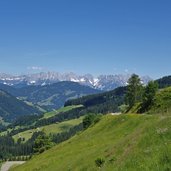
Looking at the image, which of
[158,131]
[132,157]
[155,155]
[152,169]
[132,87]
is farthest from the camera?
[132,87]

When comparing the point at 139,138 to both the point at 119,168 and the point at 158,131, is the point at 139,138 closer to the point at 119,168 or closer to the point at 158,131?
Result: the point at 158,131

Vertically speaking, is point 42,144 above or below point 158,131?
below

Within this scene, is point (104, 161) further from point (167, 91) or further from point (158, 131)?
point (167, 91)

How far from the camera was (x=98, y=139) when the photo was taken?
7781cm

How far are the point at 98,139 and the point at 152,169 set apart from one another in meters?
55.5

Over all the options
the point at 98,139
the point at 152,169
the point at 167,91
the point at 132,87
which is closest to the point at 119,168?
the point at 152,169

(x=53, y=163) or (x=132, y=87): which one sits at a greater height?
(x=132, y=87)

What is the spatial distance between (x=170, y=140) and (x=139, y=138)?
16.4 ft

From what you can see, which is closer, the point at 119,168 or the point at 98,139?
the point at 119,168

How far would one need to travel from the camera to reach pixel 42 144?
538 feet

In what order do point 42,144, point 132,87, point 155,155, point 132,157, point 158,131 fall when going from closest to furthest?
point 155,155
point 132,157
point 158,131
point 132,87
point 42,144

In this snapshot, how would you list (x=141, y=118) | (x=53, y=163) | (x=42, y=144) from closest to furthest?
(x=53, y=163)
(x=141, y=118)
(x=42, y=144)

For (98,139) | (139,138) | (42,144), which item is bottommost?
(42,144)

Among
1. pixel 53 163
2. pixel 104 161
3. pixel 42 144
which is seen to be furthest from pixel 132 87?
pixel 104 161
